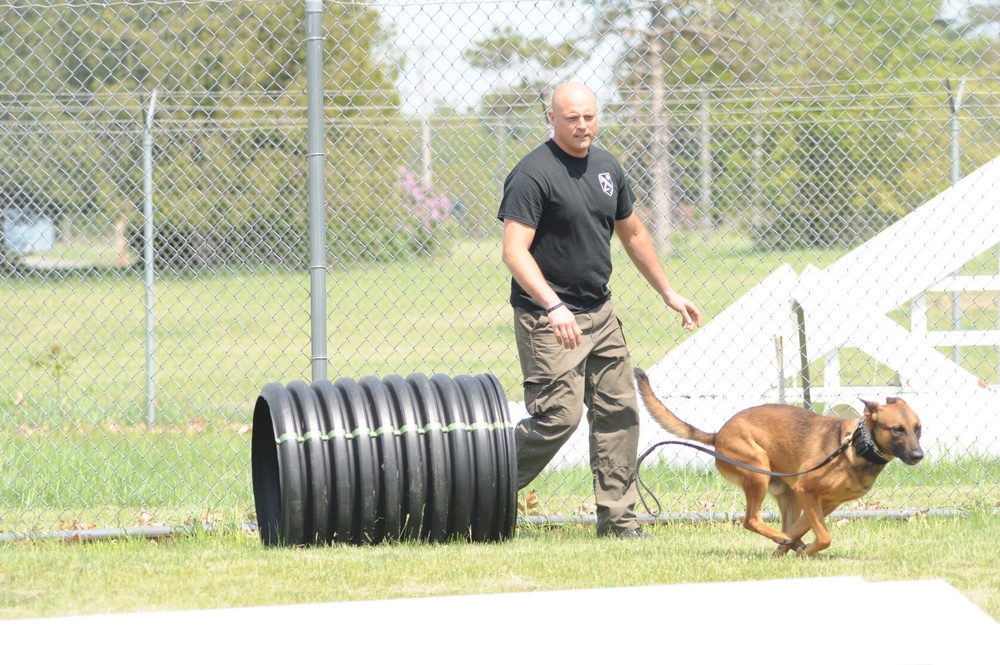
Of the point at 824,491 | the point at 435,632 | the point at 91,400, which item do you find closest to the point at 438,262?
the point at 91,400

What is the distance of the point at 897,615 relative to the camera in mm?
3980

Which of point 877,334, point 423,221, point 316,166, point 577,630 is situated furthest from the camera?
point 423,221

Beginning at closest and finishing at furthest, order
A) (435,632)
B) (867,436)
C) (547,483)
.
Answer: (435,632)
(867,436)
(547,483)

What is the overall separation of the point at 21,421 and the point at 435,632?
258 inches

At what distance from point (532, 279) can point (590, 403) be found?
36.8 inches

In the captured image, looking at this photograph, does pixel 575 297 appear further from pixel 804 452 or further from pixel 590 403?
pixel 804 452

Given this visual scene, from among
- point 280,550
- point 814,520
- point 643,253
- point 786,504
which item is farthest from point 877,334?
point 280,550

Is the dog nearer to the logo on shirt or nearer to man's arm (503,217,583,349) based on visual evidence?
man's arm (503,217,583,349)

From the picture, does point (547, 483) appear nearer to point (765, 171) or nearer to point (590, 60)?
point (590, 60)

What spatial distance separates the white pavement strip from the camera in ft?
11.9

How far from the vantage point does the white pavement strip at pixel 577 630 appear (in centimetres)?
364

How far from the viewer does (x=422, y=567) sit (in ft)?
16.6

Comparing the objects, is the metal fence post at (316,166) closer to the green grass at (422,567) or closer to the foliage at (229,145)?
the foliage at (229,145)

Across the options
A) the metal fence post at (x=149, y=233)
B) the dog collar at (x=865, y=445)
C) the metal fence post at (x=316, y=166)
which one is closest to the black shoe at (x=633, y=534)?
the dog collar at (x=865, y=445)
